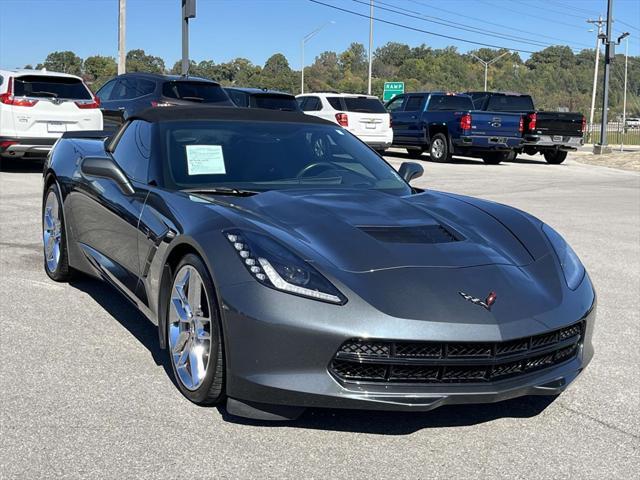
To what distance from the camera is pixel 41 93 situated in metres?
13.8

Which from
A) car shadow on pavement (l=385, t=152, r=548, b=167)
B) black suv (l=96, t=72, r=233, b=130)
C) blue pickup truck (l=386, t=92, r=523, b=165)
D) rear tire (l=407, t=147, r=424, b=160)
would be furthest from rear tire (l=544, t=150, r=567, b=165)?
black suv (l=96, t=72, r=233, b=130)

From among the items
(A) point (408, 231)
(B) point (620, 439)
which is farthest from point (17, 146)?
(B) point (620, 439)

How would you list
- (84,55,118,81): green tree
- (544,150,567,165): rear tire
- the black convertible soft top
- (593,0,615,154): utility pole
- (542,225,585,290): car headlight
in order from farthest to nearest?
1. (84,55,118,81): green tree
2. (593,0,615,154): utility pole
3. (544,150,567,165): rear tire
4. the black convertible soft top
5. (542,225,585,290): car headlight

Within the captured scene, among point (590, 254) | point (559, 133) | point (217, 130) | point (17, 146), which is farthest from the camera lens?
point (559, 133)

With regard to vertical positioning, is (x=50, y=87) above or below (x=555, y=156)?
above

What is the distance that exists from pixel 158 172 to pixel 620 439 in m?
2.71

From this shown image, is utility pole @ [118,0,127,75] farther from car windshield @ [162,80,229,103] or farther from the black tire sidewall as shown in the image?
the black tire sidewall

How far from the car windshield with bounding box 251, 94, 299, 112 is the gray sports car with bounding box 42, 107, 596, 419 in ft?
39.5

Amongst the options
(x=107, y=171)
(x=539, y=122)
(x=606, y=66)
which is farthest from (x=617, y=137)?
(x=107, y=171)

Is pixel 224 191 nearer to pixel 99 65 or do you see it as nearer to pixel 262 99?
pixel 262 99

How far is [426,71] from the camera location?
121875mm

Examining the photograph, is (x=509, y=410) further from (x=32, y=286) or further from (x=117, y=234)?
(x=32, y=286)

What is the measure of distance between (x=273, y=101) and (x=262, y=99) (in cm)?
24

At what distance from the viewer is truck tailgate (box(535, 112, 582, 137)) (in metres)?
22.2
